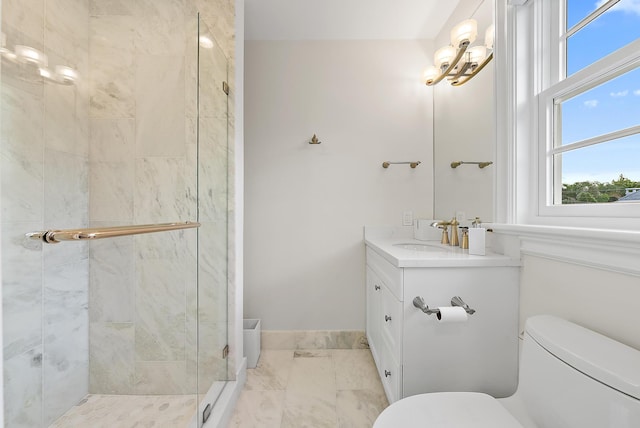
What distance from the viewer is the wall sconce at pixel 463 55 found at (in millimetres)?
1359

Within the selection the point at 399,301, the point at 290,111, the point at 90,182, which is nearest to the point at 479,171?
the point at 399,301

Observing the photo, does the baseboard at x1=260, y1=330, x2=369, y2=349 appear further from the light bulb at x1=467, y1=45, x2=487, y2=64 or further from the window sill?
the light bulb at x1=467, y1=45, x2=487, y2=64

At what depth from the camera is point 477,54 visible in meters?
1.41

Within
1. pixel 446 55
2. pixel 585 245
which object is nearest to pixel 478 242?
pixel 585 245

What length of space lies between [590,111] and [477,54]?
0.72 metres

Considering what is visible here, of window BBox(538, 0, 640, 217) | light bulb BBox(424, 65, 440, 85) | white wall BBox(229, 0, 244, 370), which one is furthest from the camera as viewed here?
light bulb BBox(424, 65, 440, 85)

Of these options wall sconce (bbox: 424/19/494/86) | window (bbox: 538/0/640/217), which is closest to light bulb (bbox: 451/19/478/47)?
wall sconce (bbox: 424/19/494/86)

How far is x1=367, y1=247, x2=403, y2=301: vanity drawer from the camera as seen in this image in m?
1.09

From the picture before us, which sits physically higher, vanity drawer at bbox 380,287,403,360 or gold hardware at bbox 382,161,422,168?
gold hardware at bbox 382,161,422,168

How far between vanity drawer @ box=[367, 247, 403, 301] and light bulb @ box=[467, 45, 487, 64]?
1.22 m

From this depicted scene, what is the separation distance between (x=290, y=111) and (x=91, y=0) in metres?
1.23

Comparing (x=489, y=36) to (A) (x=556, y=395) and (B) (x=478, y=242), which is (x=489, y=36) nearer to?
(B) (x=478, y=242)

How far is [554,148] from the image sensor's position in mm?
1062

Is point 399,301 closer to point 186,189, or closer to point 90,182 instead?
point 186,189
